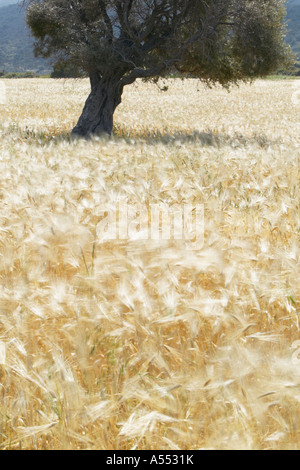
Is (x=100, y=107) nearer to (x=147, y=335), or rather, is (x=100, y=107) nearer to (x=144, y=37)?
(x=144, y=37)

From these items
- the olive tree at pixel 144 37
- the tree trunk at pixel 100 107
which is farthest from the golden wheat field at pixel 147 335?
the tree trunk at pixel 100 107

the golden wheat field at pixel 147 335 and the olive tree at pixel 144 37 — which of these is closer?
the golden wheat field at pixel 147 335

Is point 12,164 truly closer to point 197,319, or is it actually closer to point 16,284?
point 16,284

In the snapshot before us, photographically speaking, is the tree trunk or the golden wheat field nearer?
the golden wheat field

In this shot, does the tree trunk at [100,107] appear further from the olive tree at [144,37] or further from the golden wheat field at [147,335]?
the golden wheat field at [147,335]

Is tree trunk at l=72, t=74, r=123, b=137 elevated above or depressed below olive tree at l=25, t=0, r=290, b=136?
below

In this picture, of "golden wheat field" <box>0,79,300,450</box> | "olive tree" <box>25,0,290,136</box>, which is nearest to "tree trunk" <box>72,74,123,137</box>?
"olive tree" <box>25,0,290,136</box>

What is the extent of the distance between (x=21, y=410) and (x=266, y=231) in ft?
6.98

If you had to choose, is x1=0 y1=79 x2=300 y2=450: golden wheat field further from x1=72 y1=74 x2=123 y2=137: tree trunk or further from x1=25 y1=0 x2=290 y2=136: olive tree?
x1=72 y1=74 x2=123 y2=137: tree trunk

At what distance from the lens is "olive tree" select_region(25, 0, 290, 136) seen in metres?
11.4

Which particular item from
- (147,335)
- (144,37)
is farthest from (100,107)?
(147,335)

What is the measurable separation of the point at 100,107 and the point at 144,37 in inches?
87.3

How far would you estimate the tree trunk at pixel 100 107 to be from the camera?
12.3 metres

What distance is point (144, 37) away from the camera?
467 inches
